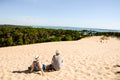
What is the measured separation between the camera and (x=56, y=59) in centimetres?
977

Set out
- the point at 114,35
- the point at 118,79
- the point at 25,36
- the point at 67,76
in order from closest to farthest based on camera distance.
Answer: the point at 118,79, the point at 67,76, the point at 114,35, the point at 25,36

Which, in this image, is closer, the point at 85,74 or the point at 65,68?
the point at 85,74

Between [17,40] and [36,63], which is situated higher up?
[36,63]

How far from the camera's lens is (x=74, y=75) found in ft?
29.0

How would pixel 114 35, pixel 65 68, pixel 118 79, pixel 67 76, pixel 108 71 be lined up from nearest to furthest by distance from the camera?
pixel 118 79 → pixel 67 76 → pixel 108 71 → pixel 65 68 → pixel 114 35

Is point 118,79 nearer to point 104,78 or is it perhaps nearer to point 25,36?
point 104,78

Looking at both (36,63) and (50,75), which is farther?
(36,63)

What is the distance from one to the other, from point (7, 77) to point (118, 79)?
4840 mm

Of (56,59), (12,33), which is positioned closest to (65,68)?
(56,59)

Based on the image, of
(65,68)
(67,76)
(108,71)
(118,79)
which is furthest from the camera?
(65,68)

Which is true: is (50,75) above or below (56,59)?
below

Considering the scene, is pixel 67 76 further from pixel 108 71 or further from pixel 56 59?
pixel 108 71

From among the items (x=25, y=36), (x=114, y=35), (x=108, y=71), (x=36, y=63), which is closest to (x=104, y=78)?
(x=108, y=71)

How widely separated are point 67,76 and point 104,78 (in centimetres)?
161
